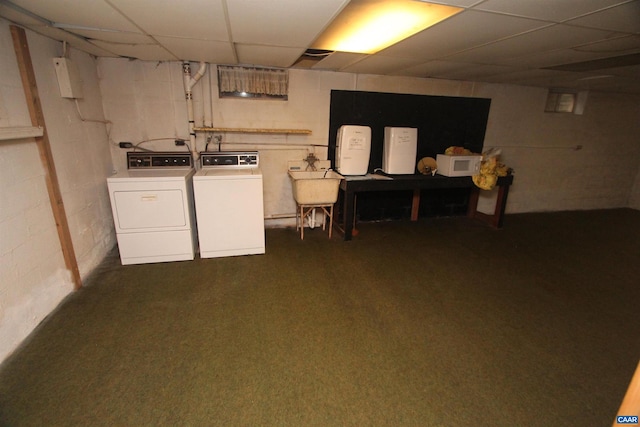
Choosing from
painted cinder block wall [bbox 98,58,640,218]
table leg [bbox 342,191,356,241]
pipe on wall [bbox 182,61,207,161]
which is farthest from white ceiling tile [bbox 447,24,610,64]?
pipe on wall [bbox 182,61,207,161]

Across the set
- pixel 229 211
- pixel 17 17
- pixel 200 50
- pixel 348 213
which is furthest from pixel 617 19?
pixel 17 17

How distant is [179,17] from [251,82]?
1.58 metres

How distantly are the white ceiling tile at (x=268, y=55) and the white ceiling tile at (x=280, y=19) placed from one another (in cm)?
19

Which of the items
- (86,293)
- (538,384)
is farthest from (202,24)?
(538,384)

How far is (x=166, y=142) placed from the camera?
350 cm

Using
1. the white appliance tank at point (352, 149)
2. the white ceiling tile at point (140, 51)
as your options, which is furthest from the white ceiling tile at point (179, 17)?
the white appliance tank at point (352, 149)

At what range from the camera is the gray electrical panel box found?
7.93 feet

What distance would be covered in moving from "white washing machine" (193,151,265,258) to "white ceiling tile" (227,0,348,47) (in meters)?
1.25

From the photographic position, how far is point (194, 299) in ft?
8.00

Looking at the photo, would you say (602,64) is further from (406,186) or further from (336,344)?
(336,344)

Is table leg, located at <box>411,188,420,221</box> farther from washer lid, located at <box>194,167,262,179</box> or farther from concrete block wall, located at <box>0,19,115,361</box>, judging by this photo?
concrete block wall, located at <box>0,19,115,361</box>

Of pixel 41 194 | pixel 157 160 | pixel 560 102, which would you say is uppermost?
pixel 560 102

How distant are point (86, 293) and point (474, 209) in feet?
16.1

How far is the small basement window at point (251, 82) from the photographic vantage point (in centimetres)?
343
